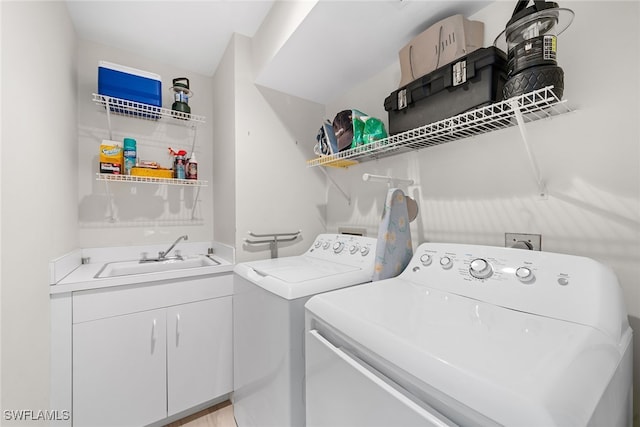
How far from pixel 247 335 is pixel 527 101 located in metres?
1.62

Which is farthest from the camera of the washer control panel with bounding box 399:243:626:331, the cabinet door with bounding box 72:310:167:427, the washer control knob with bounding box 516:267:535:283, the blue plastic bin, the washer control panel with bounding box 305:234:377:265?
the blue plastic bin

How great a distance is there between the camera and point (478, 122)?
1.09m

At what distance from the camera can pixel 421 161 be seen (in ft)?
5.04

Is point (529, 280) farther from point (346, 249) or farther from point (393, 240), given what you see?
point (346, 249)

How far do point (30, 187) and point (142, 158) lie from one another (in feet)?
3.53

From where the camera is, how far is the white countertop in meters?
1.34

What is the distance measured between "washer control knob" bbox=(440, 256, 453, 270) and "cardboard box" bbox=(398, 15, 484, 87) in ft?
2.95

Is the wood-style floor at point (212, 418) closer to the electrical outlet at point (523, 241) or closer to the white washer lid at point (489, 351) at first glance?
the white washer lid at point (489, 351)

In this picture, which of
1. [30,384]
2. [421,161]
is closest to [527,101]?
[421,161]

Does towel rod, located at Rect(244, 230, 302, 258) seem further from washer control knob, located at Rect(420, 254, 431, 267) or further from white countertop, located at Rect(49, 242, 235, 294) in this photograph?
washer control knob, located at Rect(420, 254, 431, 267)

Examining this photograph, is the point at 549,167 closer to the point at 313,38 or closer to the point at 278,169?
the point at 313,38

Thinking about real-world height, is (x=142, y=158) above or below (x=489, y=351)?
above

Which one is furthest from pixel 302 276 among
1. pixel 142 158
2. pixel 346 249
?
pixel 142 158

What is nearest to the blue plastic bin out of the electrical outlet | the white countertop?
the white countertop
